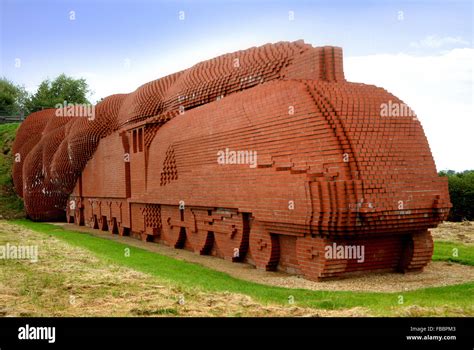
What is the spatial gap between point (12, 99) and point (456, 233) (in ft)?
142

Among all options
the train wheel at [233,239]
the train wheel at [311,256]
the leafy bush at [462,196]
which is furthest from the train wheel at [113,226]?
the leafy bush at [462,196]

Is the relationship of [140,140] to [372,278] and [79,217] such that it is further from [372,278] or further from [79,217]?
[372,278]

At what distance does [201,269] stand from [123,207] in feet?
26.9

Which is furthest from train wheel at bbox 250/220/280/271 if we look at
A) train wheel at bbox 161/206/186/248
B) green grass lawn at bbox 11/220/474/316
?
train wheel at bbox 161/206/186/248

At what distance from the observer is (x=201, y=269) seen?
10258 mm

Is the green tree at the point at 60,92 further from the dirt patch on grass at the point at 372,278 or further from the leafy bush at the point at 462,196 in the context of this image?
the dirt patch on grass at the point at 372,278

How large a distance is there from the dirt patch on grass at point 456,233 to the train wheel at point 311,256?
690 cm

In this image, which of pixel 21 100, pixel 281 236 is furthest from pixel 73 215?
pixel 21 100

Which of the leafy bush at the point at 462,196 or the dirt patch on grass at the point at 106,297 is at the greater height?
the leafy bush at the point at 462,196

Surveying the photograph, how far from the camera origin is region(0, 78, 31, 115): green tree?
47531 millimetres

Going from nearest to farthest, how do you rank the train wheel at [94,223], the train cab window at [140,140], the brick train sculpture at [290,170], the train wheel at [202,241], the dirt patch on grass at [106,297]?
1. the dirt patch on grass at [106,297]
2. the brick train sculpture at [290,170]
3. the train wheel at [202,241]
4. the train cab window at [140,140]
5. the train wheel at [94,223]

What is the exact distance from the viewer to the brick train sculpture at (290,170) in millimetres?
8430

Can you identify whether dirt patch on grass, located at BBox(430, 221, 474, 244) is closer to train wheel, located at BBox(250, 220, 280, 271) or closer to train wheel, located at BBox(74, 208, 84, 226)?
train wheel, located at BBox(250, 220, 280, 271)

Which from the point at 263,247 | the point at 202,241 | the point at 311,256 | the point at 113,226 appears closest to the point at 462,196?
the point at 202,241
